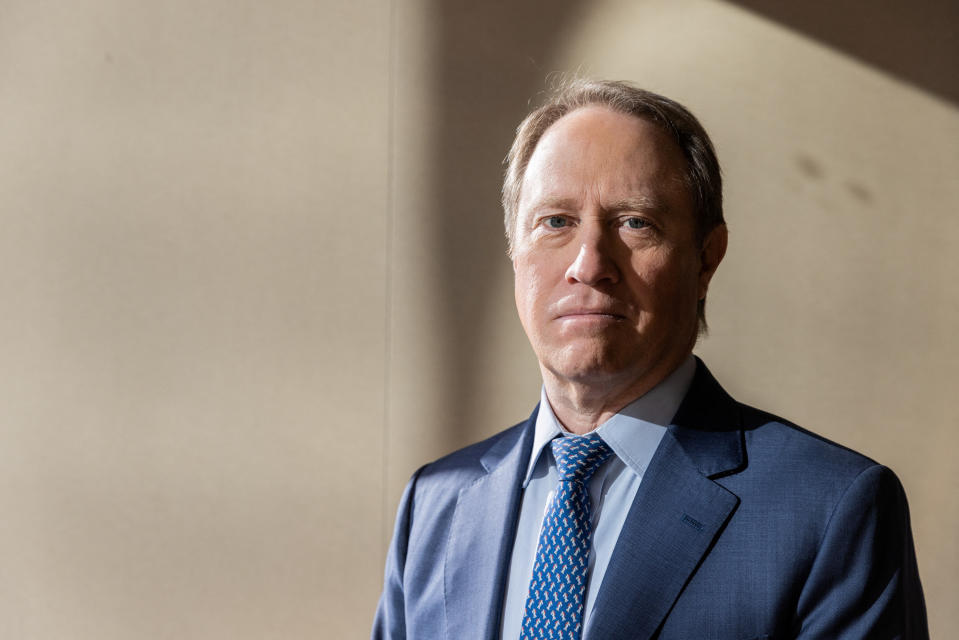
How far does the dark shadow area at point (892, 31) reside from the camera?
8.26ft

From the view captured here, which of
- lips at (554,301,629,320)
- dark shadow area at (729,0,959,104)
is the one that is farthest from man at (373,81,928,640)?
dark shadow area at (729,0,959,104)

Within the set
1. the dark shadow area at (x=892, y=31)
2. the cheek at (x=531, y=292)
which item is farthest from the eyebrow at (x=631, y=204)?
the dark shadow area at (x=892, y=31)

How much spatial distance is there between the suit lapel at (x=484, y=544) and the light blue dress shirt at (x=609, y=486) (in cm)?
2

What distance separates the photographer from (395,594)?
1.78 metres

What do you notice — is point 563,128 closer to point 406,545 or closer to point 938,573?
point 406,545

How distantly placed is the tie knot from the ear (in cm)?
37

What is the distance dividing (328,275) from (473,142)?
567 mm

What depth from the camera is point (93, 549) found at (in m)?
2.52

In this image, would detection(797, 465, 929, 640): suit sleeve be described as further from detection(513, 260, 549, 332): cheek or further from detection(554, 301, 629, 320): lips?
detection(513, 260, 549, 332): cheek

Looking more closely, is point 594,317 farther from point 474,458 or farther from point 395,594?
point 395,594

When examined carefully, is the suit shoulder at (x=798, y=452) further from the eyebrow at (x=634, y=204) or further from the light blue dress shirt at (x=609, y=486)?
the eyebrow at (x=634, y=204)

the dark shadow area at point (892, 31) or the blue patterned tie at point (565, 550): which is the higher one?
the dark shadow area at point (892, 31)

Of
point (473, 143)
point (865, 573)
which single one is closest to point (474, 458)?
point (865, 573)

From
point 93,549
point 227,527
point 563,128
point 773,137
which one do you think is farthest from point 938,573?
point 93,549
